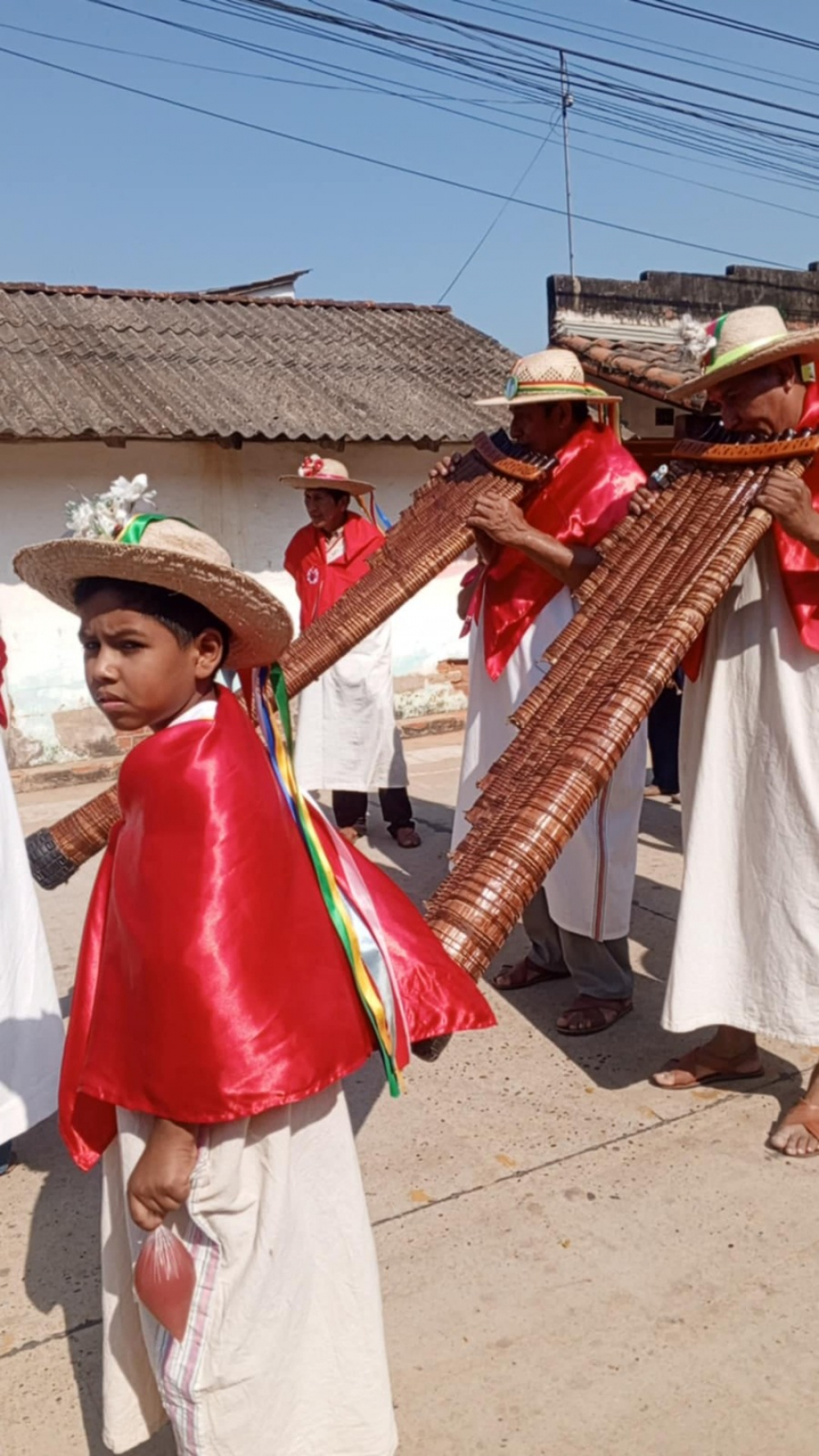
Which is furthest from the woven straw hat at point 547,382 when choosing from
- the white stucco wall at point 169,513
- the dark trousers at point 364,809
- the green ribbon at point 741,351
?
the white stucco wall at point 169,513

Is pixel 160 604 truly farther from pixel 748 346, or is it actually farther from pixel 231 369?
pixel 231 369

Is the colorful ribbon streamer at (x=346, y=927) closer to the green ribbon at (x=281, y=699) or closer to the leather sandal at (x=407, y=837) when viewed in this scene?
the green ribbon at (x=281, y=699)

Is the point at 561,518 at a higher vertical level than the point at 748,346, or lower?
lower

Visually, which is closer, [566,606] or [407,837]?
[566,606]

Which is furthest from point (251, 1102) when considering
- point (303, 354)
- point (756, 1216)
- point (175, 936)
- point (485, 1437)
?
point (303, 354)

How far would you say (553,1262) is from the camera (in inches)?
107

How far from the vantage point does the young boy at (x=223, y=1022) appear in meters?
1.63

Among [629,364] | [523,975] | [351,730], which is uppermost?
[629,364]

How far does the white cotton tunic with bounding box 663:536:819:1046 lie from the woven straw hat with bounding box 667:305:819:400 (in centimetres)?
44

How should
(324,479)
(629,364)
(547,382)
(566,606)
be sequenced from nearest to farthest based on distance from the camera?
1. (547,382)
2. (566,606)
3. (324,479)
4. (629,364)

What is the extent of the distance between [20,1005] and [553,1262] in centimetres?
147

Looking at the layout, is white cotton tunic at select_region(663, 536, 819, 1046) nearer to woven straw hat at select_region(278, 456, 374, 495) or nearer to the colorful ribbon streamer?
the colorful ribbon streamer

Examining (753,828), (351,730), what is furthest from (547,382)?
(351,730)

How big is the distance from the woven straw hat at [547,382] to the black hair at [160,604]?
212cm
